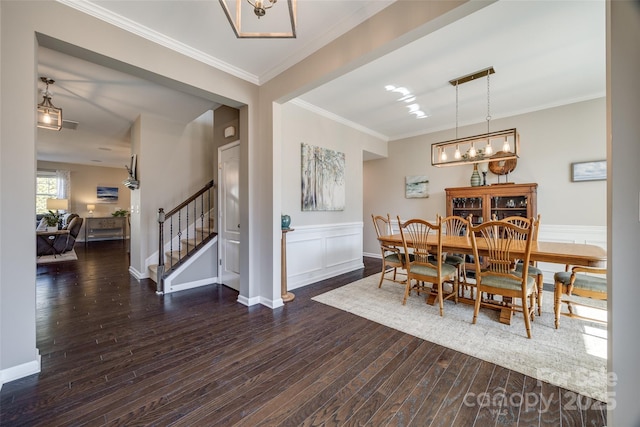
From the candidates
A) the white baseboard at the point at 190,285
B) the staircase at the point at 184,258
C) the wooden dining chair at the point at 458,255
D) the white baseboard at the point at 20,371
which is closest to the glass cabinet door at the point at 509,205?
the wooden dining chair at the point at 458,255

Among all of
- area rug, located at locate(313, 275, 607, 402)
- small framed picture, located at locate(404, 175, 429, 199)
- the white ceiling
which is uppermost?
the white ceiling

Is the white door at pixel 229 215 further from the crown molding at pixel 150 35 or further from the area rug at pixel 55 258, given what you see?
the area rug at pixel 55 258

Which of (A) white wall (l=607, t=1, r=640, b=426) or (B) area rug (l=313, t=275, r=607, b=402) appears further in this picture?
(B) area rug (l=313, t=275, r=607, b=402)

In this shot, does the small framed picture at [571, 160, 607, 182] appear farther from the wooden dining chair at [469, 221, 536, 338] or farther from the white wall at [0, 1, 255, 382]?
the white wall at [0, 1, 255, 382]

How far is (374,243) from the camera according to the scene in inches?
251

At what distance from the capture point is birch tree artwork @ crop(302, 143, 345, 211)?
4.21 m

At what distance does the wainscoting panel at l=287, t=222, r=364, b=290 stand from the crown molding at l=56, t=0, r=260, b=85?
7.49 feet

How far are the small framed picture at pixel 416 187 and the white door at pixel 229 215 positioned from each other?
3736mm

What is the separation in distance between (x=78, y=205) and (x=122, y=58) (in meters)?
9.76

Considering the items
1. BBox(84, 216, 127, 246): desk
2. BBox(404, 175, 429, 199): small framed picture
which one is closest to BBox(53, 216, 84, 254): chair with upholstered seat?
BBox(84, 216, 127, 246): desk

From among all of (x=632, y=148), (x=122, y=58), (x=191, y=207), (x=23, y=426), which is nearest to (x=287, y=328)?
(x=23, y=426)

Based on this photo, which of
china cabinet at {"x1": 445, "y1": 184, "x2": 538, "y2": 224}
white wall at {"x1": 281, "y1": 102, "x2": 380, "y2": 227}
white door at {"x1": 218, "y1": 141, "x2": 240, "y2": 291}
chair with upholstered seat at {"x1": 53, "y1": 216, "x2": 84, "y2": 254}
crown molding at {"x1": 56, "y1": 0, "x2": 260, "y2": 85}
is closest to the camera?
crown molding at {"x1": 56, "y1": 0, "x2": 260, "y2": 85}

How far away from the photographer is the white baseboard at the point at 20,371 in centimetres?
175

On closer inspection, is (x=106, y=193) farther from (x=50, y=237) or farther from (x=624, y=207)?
(x=624, y=207)
